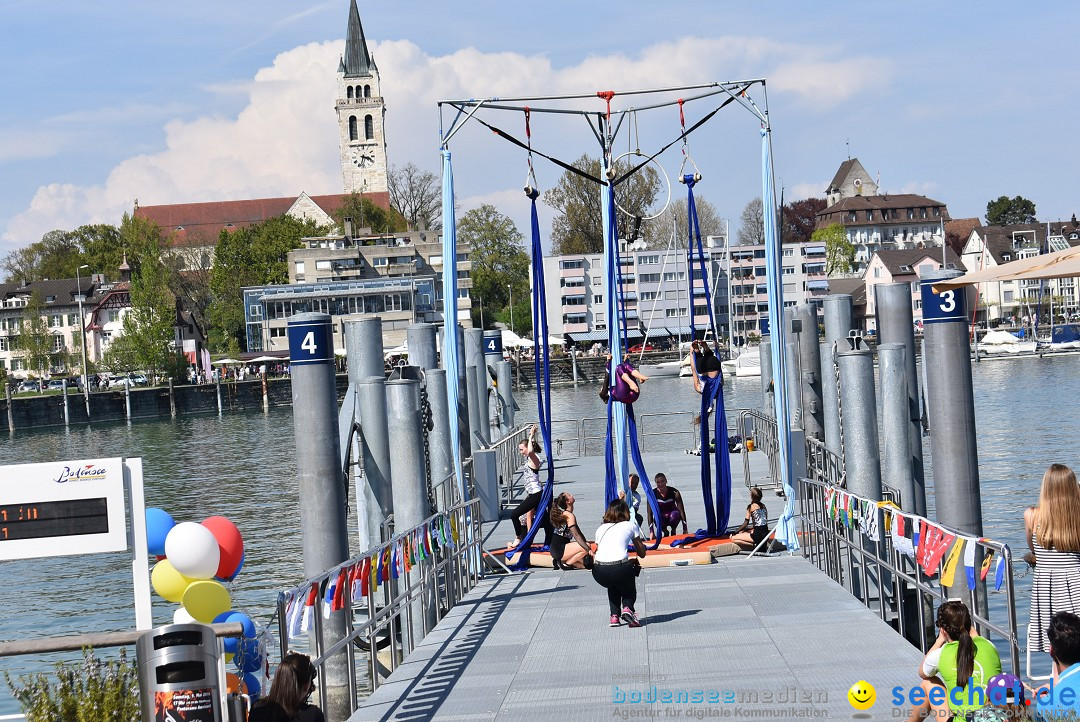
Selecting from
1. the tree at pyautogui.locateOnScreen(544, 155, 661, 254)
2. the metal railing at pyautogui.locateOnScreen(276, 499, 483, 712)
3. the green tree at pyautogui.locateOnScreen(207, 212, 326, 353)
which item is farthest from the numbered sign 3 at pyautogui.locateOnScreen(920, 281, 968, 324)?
the green tree at pyautogui.locateOnScreen(207, 212, 326, 353)

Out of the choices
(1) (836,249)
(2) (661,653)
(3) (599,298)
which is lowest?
(2) (661,653)

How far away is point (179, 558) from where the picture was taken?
12688 millimetres

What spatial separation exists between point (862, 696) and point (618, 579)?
131 inches

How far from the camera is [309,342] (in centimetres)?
1259

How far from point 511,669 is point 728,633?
2.14 meters

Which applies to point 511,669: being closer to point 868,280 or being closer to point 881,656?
point 881,656

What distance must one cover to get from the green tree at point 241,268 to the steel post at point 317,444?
394ft

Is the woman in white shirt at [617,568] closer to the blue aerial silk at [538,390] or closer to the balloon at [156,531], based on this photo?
the blue aerial silk at [538,390]

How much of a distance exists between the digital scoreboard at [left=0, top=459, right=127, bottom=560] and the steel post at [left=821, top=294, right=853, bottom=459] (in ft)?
47.5

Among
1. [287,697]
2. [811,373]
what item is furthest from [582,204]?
[287,697]

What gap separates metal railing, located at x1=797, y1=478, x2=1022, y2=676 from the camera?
12.1 meters

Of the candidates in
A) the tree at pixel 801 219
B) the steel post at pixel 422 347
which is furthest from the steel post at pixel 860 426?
the tree at pixel 801 219

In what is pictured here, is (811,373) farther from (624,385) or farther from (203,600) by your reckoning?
(203,600)

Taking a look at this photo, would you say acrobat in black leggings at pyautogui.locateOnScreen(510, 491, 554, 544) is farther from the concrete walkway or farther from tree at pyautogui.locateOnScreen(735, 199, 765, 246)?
tree at pyautogui.locateOnScreen(735, 199, 765, 246)
